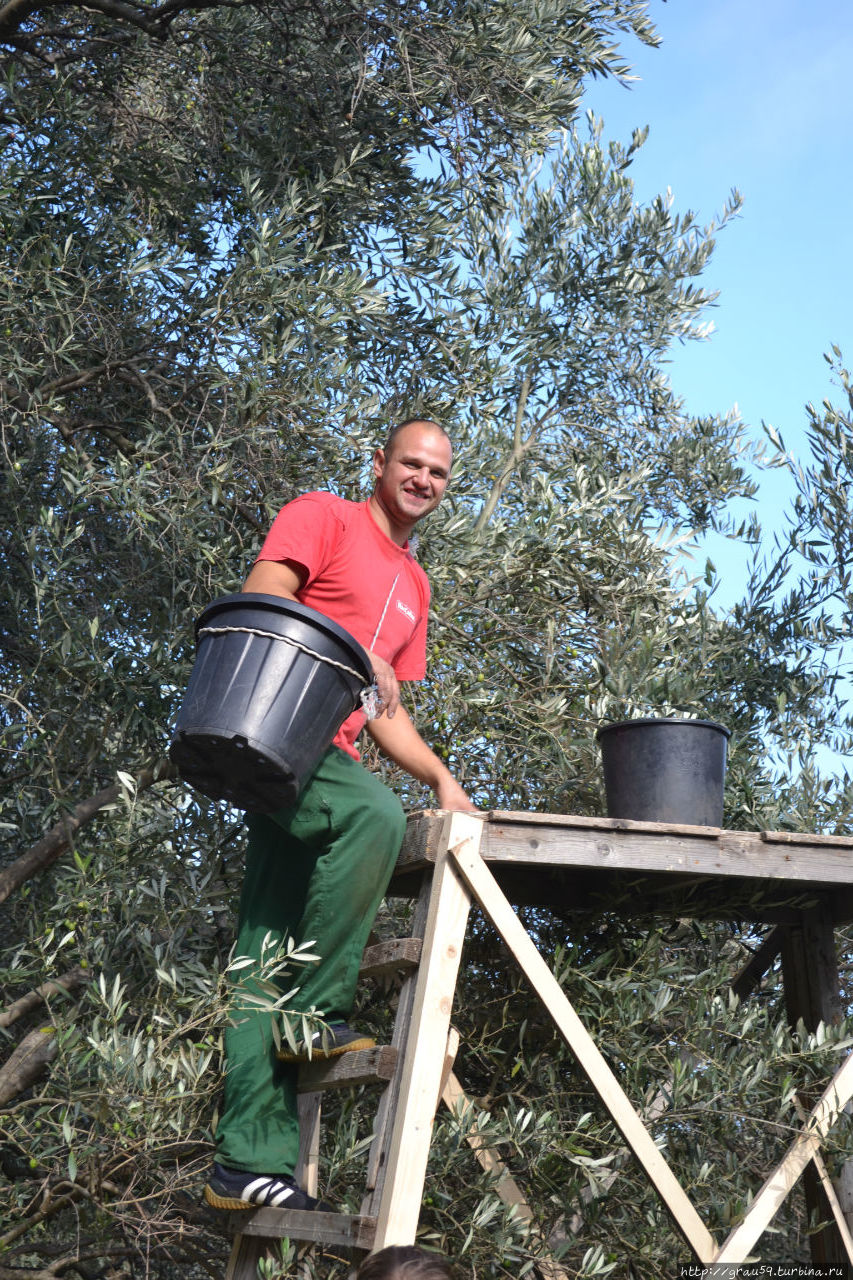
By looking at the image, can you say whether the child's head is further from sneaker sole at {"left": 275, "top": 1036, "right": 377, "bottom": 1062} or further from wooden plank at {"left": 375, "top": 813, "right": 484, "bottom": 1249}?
sneaker sole at {"left": 275, "top": 1036, "right": 377, "bottom": 1062}

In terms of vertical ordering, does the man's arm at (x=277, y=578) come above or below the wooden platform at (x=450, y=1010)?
above

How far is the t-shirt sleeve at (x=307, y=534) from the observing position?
3.78m

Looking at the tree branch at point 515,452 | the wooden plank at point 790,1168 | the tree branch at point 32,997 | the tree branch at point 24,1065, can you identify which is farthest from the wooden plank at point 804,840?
the tree branch at point 515,452

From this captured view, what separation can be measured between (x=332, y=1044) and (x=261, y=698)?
107 cm

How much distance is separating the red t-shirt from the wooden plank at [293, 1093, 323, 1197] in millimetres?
1132

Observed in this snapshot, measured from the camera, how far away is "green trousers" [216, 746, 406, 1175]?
11.6ft

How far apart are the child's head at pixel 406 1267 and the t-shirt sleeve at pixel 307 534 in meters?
2.03

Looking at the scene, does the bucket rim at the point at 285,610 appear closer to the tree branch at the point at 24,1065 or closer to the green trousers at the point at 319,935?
the green trousers at the point at 319,935

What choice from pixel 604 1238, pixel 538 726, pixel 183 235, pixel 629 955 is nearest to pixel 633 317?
pixel 183 235

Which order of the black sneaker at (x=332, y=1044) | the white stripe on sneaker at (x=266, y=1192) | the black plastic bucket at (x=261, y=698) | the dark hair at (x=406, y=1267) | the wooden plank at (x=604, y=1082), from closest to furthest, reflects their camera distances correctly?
the dark hair at (x=406, y=1267) < the black plastic bucket at (x=261, y=698) < the white stripe on sneaker at (x=266, y=1192) < the black sneaker at (x=332, y=1044) < the wooden plank at (x=604, y=1082)

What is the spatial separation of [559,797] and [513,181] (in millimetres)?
2908

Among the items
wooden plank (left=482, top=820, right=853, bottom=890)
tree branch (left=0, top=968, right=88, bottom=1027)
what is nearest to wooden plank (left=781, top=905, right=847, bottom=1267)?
wooden plank (left=482, top=820, right=853, bottom=890)

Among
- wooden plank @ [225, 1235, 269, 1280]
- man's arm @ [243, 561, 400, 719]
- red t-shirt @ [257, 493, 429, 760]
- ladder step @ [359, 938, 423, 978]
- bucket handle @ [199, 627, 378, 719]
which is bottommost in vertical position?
wooden plank @ [225, 1235, 269, 1280]

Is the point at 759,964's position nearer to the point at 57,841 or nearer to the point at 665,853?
the point at 665,853
